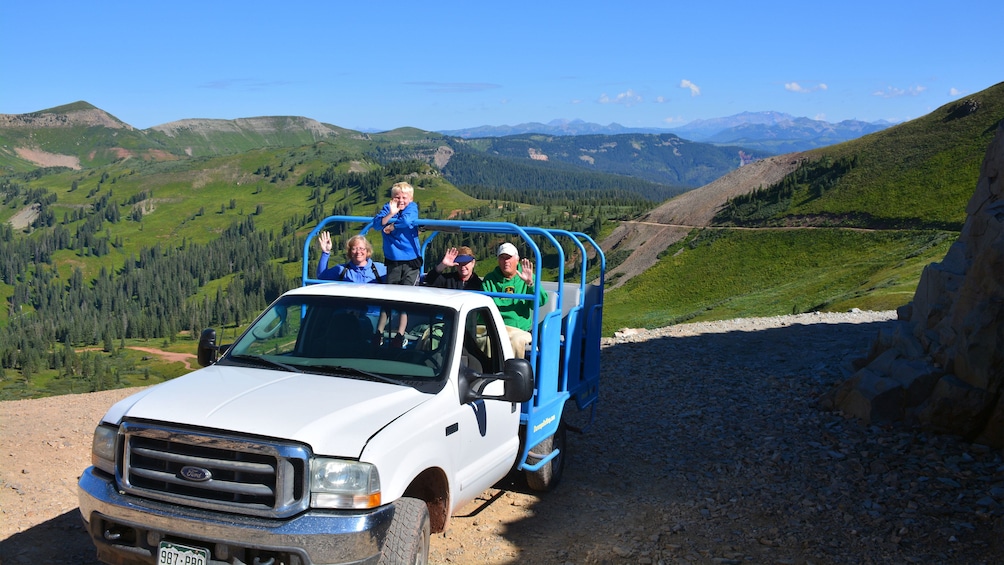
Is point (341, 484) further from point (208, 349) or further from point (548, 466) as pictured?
point (548, 466)

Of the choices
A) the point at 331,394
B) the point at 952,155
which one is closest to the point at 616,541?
the point at 331,394

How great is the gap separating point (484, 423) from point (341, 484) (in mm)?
2033

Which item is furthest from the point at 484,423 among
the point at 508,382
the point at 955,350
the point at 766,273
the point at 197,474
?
the point at 766,273

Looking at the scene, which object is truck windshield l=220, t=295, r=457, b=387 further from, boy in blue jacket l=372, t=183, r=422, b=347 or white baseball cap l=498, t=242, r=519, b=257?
boy in blue jacket l=372, t=183, r=422, b=347

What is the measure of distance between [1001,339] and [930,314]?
1.77 m

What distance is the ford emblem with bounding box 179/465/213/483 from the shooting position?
5180 mm

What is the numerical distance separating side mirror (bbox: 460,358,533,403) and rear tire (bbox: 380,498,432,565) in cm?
121

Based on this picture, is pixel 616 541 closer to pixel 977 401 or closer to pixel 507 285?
pixel 507 285

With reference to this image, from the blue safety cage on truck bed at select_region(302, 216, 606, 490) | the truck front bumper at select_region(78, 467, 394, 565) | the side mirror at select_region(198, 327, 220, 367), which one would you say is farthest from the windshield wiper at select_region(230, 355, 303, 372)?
the blue safety cage on truck bed at select_region(302, 216, 606, 490)

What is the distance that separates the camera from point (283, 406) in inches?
218

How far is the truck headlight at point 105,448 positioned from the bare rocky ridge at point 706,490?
5.96 feet

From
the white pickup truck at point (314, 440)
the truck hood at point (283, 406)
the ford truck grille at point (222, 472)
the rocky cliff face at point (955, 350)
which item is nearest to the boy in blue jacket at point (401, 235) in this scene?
the white pickup truck at point (314, 440)

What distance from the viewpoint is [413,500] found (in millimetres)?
5668

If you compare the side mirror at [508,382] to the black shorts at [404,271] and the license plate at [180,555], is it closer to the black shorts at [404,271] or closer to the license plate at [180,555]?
the license plate at [180,555]
